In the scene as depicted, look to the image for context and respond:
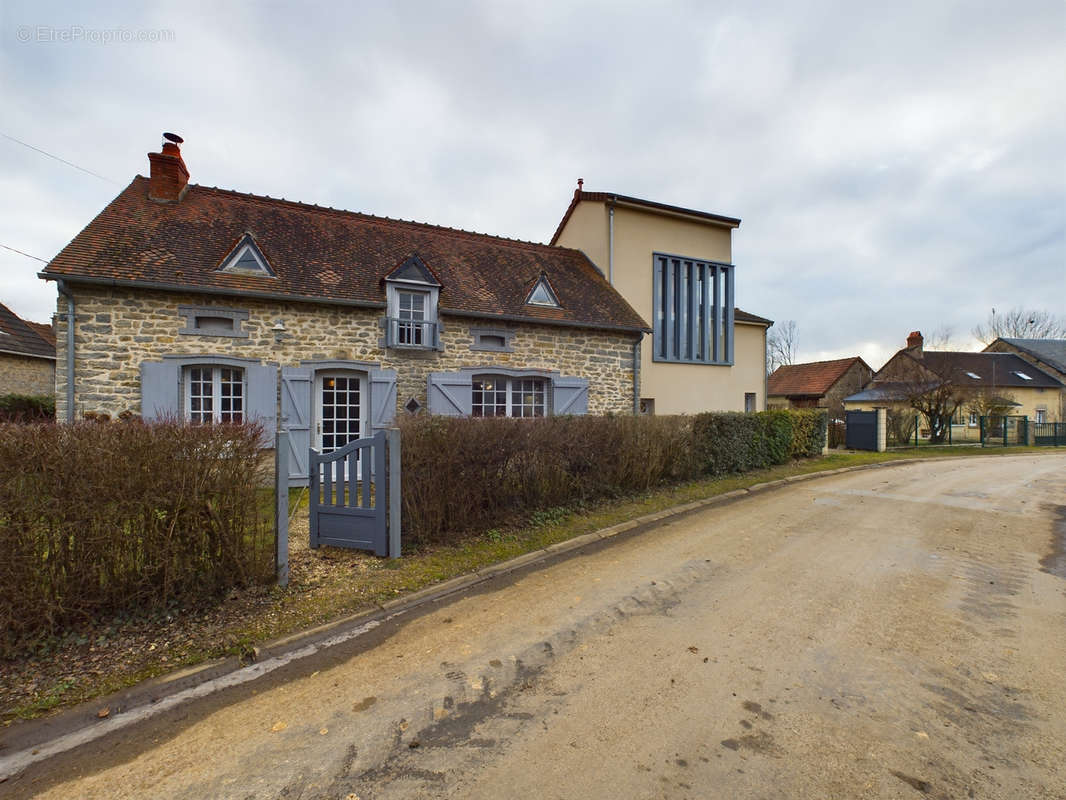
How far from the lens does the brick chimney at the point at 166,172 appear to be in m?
11.0

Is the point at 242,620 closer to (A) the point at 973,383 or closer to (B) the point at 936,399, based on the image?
(B) the point at 936,399

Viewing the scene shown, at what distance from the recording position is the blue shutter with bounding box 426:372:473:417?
11.2m

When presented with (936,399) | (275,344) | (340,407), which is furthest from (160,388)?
(936,399)

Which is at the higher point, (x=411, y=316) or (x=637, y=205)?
(x=637, y=205)

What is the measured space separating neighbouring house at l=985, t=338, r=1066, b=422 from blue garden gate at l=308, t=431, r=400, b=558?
42278mm

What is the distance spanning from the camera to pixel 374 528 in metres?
5.45

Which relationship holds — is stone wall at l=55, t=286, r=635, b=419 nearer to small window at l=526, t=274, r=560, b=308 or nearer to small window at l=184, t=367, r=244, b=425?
small window at l=184, t=367, r=244, b=425

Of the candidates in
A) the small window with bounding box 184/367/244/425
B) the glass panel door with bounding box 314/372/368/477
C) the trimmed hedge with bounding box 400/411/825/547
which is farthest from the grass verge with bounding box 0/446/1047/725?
the small window with bounding box 184/367/244/425

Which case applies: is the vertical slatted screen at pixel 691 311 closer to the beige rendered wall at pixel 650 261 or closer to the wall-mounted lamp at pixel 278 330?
the beige rendered wall at pixel 650 261

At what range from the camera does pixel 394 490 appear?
5406 mm

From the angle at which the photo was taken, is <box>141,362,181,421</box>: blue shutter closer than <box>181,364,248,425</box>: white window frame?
Yes

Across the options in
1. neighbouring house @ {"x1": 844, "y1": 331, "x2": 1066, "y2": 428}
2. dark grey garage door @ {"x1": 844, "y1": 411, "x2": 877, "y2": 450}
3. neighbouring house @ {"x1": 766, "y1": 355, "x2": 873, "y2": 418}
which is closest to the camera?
dark grey garage door @ {"x1": 844, "y1": 411, "x2": 877, "y2": 450}

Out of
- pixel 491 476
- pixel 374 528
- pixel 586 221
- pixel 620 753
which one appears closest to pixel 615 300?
pixel 586 221

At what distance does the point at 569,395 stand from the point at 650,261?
6.34m
